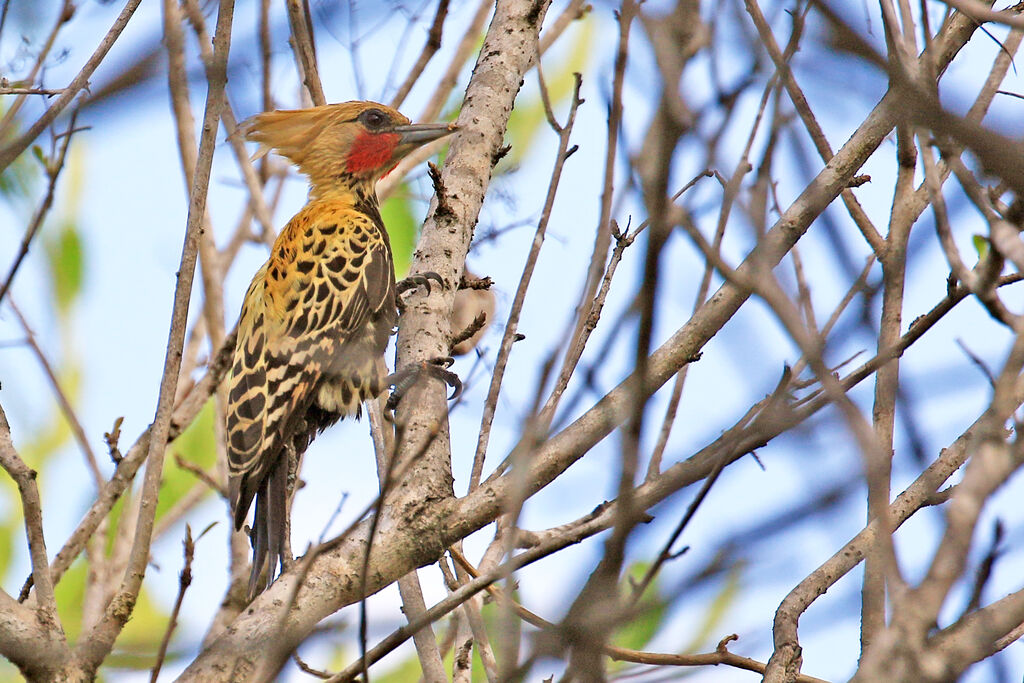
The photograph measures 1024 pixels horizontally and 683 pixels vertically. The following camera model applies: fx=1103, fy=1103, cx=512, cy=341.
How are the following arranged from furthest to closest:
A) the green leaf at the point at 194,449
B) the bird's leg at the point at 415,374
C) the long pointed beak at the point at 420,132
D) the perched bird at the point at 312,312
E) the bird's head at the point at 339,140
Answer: the green leaf at the point at 194,449
the bird's head at the point at 339,140
the long pointed beak at the point at 420,132
the perched bird at the point at 312,312
the bird's leg at the point at 415,374

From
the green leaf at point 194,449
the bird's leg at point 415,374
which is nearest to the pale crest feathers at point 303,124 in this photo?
the green leaf at point 194,449

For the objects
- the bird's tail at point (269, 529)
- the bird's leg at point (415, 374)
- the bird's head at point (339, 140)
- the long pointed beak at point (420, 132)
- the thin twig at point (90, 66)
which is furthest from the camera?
the bird's head at point (339, 140)

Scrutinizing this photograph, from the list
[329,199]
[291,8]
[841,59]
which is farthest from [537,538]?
[329,199]

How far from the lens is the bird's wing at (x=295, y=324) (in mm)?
4285

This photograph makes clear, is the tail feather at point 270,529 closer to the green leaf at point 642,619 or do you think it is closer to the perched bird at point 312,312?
the perched bird at point 312,312

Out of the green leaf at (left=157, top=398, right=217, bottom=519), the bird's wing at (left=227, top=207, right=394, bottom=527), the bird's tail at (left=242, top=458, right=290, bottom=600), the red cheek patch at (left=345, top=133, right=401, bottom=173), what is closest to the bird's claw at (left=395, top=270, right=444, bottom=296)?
the bird's wing at (left=227, top=207, right=394, bottom=527)

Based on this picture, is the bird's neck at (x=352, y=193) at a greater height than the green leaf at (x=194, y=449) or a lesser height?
greater

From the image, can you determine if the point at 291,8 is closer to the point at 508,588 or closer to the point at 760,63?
the point at 760,63

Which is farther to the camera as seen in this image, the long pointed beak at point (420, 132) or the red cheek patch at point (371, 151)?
the red cheek patch at point (371, 151)

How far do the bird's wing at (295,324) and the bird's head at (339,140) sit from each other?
0.33 meters

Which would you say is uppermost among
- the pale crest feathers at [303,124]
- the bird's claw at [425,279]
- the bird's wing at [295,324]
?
the pale crest feathers at [303,124]

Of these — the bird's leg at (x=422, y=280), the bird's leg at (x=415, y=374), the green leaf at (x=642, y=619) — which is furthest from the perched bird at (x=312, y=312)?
the green leaf at (x=642, y=619)

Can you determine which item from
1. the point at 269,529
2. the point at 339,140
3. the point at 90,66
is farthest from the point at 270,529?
the point at 339,140

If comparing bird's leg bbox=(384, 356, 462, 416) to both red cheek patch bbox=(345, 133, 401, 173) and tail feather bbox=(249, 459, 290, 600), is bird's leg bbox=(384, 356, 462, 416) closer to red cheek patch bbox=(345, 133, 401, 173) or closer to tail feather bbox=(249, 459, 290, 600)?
tail feather bbox=(249, 459, 290, 600)
